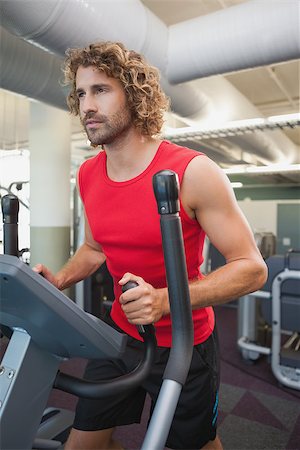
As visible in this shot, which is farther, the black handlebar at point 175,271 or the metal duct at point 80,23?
the metal duct at point 80,23

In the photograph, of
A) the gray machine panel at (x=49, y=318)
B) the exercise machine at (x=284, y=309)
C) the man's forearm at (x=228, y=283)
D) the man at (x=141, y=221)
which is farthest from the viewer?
the exercise machine at (x=284, y=309)

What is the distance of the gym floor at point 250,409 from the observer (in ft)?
6.80

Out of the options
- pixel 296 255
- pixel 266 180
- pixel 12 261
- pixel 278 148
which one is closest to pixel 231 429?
pixel 296 255

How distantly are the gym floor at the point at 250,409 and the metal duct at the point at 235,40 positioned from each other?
215cm

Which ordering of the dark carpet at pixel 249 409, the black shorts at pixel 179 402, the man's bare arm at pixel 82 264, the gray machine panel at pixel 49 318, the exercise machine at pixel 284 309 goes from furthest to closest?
1. the exercise machine at pixel 284 309
2. the dark carpet at pixel 249 409
3. the man's bare arm at pixel 82 264
4. the black shorts at pixel 179 402
5. the gray machine panel at pixel 49 318

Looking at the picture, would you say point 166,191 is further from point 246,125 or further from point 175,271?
point 246,125

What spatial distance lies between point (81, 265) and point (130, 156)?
468 mm

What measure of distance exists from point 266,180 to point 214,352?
9986 mm

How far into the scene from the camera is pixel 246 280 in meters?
0.97

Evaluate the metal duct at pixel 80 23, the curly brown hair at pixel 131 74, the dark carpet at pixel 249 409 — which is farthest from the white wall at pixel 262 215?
the curly brown hair at pixel 131 74

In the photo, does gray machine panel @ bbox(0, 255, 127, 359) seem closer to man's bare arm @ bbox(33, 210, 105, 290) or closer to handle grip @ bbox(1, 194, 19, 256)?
handle grip @ bbox(1, 194, 19, 256)

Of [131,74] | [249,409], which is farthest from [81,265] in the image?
[249,409]

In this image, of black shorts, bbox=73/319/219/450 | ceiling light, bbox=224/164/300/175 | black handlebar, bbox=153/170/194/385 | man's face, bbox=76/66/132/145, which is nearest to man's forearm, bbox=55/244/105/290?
black shorts, bbox=73/319/219/450

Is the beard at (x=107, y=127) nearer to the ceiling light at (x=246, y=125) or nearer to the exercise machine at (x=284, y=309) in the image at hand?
the exercise machine at (x=284, y=309)
